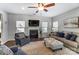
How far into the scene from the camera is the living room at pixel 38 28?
6.94 feet

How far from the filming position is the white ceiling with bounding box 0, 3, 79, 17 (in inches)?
82.4

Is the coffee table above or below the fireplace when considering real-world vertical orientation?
below

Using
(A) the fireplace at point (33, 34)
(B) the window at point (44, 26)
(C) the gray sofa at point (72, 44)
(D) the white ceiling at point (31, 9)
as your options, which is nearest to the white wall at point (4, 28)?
(D) the white ceiling at point (31, 9)

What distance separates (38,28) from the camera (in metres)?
2.30

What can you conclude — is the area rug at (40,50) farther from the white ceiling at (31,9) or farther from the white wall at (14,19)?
the white ceiling at (31,9)

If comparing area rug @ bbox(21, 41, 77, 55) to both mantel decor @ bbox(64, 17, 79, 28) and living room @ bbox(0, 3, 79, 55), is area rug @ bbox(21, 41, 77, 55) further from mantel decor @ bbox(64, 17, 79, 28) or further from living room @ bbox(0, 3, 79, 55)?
mantel decor @ bbox(64, 17, 79, 28)

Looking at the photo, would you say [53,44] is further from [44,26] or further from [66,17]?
[66,17]

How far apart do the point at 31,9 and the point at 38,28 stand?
1.57 ft

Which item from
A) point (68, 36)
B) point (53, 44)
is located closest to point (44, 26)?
point (53, 44)

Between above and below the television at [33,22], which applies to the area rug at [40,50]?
below

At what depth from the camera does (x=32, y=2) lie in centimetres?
210

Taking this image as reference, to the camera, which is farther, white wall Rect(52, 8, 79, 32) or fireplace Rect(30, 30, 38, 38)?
fireplace Rect(30, 30, 38, 38)

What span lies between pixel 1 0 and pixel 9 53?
3.86 feet

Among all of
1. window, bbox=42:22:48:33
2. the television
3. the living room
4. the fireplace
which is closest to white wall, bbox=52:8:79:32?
the living room
